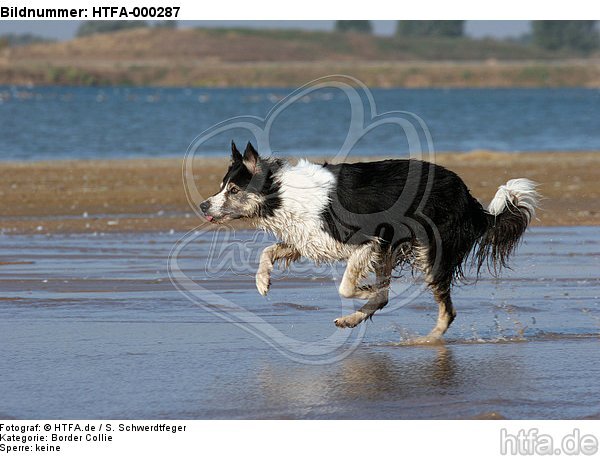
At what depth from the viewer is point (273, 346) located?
744cm

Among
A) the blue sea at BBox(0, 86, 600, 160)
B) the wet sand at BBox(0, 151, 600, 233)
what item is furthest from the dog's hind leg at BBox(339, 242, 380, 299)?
the blue sea at BBox(0, 86, 600, 160)

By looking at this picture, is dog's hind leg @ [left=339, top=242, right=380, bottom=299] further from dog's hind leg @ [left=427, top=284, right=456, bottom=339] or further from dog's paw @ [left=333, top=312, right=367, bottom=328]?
dog's hind leg @ [left=427, top=284, right=456, bottom=339]

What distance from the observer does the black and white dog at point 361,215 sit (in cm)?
777

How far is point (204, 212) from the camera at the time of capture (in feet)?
26.2

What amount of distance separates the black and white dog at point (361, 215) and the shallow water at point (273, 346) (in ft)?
1.42

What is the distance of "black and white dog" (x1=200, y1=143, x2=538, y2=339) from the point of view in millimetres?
7770

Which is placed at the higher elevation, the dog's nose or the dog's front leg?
the dog's nose

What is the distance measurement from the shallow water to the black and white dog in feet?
1.42

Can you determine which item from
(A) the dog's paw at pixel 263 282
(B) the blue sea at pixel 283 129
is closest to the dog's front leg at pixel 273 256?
A: (A) the dog's paw at pixel 263 282

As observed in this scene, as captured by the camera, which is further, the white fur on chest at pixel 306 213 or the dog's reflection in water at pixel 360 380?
the white fur on chest at pixel 306 213

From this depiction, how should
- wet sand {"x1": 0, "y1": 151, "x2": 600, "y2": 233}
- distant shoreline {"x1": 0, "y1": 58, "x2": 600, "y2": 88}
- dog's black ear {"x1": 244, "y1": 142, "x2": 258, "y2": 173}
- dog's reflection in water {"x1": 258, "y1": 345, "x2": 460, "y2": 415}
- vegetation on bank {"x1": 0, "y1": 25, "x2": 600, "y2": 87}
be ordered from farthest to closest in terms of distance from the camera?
vegetation on bank {"x1": 0, "y1": 25, "x2": 600, "y2": 87} → distant shoreline {"x1": 0, "y1": 58, "x2": 600, "y2": 88} → wet sand {"x1": 0, "y1": 151, "x2": 600, "y2": 233} → dog's black ear {"x1": 244, "y1": 142, "x2": 258, "y2": 173} → dog's reflection in water {"x1": 258, "y1": 345, "x2": 460, "y2": 415}

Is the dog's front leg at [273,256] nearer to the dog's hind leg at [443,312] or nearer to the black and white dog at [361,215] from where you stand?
the black and white dog at [361,215]

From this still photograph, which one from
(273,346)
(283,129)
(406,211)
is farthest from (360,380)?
(283,129)

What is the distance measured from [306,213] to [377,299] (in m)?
0.87
